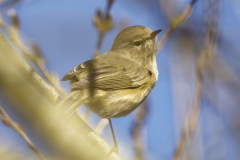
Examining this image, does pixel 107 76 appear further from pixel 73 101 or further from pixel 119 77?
pixel 73 101

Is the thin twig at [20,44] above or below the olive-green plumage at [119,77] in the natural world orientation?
above

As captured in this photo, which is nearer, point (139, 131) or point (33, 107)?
point (33, 107)

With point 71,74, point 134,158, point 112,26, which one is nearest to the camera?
point 134,158

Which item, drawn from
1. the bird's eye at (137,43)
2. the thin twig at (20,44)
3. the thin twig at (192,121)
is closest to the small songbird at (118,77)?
the bird's eye at (137,43)

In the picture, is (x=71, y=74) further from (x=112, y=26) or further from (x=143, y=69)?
(x=143, y=69)

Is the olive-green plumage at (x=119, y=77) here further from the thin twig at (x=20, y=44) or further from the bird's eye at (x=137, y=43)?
the thin twig at (x=20, y=44)

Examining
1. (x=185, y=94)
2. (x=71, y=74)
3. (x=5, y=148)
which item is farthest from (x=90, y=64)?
(x=5, y=148)

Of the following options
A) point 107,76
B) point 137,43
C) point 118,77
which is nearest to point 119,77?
point 118,77

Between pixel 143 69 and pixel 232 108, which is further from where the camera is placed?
pixel 143 69
